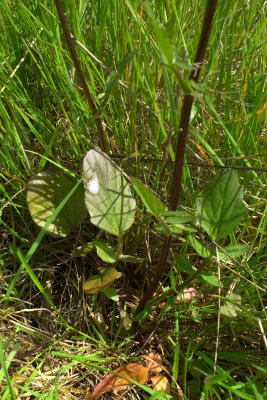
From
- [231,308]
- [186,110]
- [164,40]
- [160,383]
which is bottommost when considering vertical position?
[160,383]

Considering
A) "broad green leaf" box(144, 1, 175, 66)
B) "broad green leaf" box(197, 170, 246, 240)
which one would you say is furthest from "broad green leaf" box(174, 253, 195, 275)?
"broad green leaf" box(144, 1, 175, 66)

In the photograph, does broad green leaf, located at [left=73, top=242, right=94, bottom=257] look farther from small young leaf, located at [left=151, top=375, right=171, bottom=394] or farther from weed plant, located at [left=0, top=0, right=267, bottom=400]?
small young leaf, located at [left=151, top=375, right=171, bottom=394]

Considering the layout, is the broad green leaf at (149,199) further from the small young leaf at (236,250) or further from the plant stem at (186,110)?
the small young leaf at (236,250)

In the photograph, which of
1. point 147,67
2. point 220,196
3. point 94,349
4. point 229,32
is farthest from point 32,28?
point 94,349

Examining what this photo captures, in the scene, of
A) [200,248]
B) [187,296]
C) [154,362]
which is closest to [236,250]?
[200,248]

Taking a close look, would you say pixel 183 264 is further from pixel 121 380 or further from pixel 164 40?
pixel 164 40
